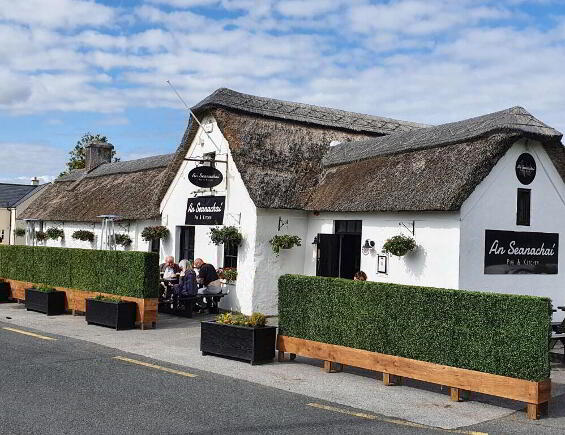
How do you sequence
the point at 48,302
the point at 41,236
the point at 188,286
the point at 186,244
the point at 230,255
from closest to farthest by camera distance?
the point at 48,302, the point at 188,286, the point at 230,255, the point at 186,244, the point at 41,236

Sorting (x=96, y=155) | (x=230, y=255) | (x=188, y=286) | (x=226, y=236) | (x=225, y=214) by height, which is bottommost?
(x=188, y=286)

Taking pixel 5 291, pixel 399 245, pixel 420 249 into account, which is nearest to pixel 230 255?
pixel 399 245

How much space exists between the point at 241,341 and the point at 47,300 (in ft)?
24.6

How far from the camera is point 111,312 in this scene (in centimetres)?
1434

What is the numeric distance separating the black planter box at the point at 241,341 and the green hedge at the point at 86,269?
3.46 m

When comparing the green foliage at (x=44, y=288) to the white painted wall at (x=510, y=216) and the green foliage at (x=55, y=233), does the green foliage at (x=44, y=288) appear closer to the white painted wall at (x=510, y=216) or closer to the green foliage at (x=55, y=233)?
the white painted wall at (x=510, y=216)

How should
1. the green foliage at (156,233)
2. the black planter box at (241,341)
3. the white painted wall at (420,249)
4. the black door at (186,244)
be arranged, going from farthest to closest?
the green foliage at (156,233) → the black door at (186,244) → the white painted wall at (420,249) → the black planter box at (241,341)

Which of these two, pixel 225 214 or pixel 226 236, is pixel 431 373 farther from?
pixel 225 214

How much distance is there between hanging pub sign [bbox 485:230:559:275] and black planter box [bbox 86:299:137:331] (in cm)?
761

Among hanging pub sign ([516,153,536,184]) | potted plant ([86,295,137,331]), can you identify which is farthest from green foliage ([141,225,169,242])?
hanging pub sign ([516,153,536,184])

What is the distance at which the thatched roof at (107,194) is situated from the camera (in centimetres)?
2322

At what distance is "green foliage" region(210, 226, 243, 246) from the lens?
17297 mm

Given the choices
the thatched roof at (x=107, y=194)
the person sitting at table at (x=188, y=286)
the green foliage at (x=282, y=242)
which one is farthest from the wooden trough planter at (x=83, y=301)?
the thatched roof at (x=107, y=194)

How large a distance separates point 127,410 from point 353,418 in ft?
8.51
